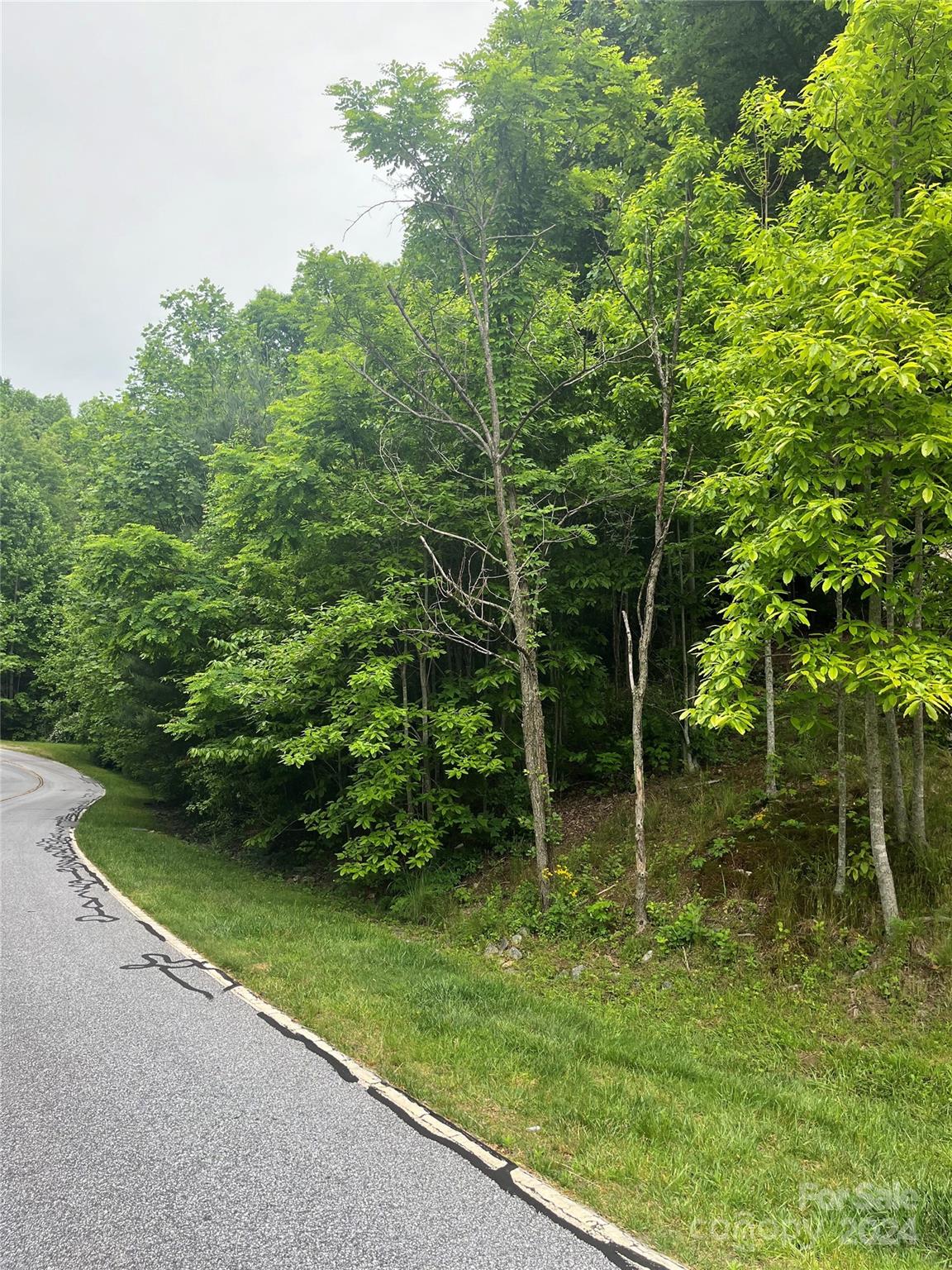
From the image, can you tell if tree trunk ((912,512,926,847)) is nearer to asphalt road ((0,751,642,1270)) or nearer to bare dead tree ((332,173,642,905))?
bare dead tree ((332,173,642,905))

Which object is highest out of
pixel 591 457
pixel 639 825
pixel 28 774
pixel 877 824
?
pixel 591 457

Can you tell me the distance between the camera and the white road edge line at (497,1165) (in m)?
2.72

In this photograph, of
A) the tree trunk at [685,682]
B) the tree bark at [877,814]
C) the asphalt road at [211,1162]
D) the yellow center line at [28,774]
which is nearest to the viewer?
the asphalt road at [211,1162]

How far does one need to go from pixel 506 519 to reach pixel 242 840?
1055cm

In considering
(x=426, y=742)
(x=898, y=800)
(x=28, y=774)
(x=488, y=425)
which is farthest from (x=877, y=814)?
(x=28, y=774)

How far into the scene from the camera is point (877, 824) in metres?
5.56

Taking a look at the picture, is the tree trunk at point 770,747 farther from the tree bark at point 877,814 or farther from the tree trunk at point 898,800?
the tree bark at point 877,814

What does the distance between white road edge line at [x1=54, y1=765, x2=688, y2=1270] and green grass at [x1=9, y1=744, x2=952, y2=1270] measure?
67 millimetres

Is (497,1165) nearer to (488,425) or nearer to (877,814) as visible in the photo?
(877,814)

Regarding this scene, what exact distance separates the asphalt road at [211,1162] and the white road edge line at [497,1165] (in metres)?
0.07

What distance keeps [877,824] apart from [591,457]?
503 cm

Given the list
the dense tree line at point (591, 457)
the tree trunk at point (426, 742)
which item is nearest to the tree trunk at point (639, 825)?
the dense tree line at point (591, 457)

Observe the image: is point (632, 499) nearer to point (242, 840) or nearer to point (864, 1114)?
point (864, 1114)

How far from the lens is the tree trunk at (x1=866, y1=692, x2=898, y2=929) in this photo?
5.48 m
